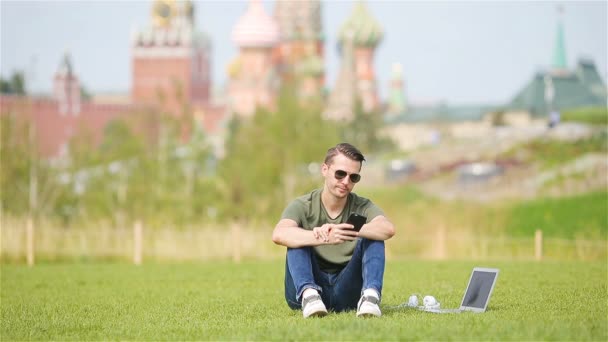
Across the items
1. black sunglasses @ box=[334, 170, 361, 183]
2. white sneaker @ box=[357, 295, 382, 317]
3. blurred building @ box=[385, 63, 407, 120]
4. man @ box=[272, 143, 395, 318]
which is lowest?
blurred building @ box=[385, 63, 407, 120]

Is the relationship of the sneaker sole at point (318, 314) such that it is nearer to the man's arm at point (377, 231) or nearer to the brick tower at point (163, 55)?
the man's arm at point (377, 231)

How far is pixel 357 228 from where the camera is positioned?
306 inches

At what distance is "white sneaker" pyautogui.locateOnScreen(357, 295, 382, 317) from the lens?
25.0ft

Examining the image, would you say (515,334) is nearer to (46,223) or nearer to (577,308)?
(577,308)

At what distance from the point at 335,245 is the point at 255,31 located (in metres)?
134

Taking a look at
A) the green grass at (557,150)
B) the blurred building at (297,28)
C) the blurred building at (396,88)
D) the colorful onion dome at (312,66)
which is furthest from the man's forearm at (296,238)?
the blurred building at (396,88)

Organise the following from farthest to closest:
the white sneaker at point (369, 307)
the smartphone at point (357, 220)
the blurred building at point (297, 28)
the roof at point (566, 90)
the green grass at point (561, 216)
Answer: the blurred building at point (297, 28)
the roof at point (566, 90)
the green grass at point (561, 216)
the smartphone at point (357, 220)
the white sneaker at point (369, 307)

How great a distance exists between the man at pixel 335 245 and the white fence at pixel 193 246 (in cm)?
1373

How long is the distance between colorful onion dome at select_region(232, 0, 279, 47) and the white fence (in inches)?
4564

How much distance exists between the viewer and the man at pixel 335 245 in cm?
771

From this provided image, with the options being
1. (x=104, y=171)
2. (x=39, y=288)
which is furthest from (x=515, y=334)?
(x=104, y=171)

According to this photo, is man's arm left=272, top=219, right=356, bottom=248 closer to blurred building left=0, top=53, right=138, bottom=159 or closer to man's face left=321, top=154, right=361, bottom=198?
man's face left=321, top=154, right=361, bottom=198

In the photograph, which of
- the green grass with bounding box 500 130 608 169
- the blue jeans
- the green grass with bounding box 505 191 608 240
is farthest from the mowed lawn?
the green grass with bounding box 500 130 608 169

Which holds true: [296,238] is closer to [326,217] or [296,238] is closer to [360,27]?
[326,217]
